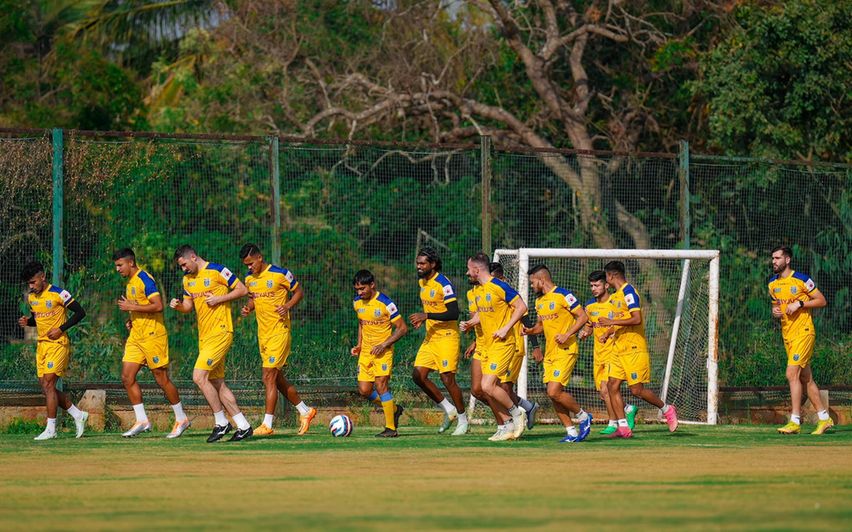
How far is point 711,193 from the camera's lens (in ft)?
69.7

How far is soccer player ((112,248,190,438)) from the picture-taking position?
16750 millimetres

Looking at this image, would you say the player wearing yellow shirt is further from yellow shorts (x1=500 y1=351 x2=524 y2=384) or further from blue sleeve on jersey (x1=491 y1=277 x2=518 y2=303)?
blue sleeve on jersey (x1=491 y1=277 x2=518 y2=303)

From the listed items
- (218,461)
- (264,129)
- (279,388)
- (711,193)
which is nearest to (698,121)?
(711,193)

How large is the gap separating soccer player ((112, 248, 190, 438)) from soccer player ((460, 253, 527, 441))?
3735mm

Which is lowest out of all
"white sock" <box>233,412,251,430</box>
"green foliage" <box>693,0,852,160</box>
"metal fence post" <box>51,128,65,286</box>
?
"white sock" <box>233,412,251,430</box>

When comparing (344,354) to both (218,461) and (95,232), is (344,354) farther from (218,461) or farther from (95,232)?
(218,461)

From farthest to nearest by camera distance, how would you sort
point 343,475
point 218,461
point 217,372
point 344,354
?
point 344,354
point 217,372
point 218,461
point 343,475

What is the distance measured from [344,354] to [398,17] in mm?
10485

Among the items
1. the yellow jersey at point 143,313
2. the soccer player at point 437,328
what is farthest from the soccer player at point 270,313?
the soccer player at point 437,328

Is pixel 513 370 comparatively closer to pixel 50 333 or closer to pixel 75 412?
pixel 75 412

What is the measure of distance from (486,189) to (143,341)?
5.58 metres

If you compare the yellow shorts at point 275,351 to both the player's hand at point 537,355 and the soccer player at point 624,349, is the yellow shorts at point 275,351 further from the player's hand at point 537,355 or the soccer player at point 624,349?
the soccer player at point 624,349

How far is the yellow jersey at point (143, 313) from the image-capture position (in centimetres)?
1675

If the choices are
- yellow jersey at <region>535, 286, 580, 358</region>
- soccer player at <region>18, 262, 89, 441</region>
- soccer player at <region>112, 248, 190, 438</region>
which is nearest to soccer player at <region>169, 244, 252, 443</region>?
soccer player at <region>112, 248, 190, 438</region>
